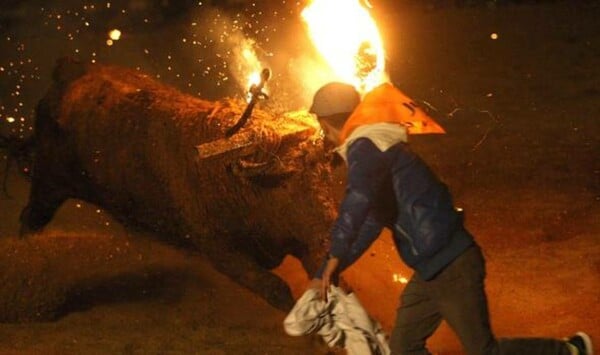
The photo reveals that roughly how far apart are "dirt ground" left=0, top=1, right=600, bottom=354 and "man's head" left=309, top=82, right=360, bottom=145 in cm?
195

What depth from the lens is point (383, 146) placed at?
407 cm

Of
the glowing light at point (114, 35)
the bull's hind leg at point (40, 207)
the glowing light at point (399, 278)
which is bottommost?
the bull's hind leg at point (40, 207)

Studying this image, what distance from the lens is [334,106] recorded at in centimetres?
443

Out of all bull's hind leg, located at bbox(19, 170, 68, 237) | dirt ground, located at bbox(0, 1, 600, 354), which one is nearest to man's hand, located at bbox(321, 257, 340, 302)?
dirt ground, located at bbox(0, 1, 600, 354)

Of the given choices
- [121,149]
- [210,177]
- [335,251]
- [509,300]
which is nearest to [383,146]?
[335,251]

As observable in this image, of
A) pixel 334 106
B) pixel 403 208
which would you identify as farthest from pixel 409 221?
pixel 334 106

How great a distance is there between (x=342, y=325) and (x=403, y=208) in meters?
0.79

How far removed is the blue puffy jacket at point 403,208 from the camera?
4012 millimetres

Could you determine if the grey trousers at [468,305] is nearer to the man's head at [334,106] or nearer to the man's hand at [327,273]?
the man's hand at [327,273]

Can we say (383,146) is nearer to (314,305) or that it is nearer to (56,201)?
(314,305)

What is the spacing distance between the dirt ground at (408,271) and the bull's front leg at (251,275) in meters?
0.22

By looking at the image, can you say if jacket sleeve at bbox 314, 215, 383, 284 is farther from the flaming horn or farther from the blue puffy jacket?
the flaming horn

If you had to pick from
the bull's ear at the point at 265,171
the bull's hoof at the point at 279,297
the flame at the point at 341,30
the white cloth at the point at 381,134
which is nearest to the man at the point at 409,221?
the white cloth at the point at 381,134

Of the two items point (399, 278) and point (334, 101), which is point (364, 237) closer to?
point (334, 101)
